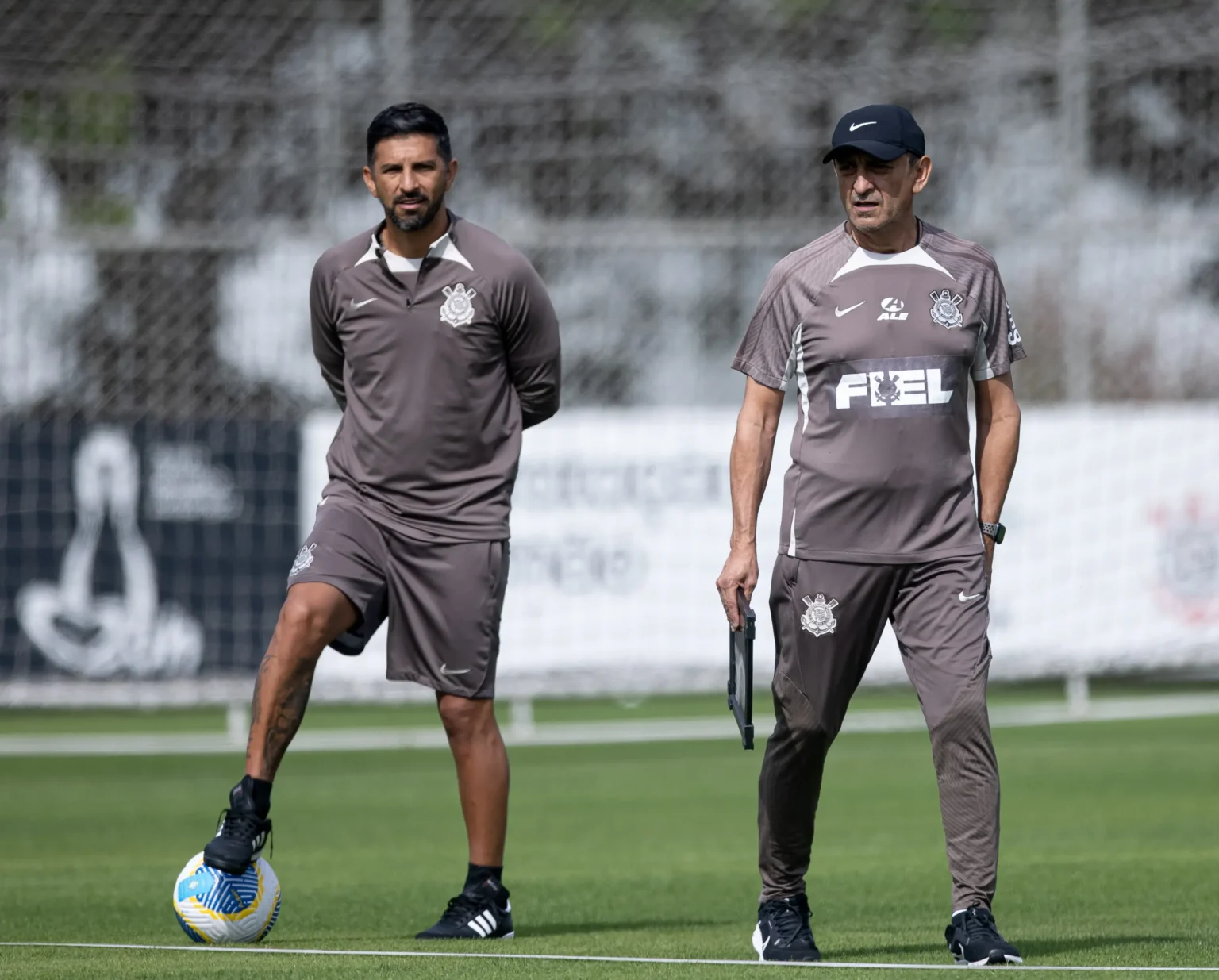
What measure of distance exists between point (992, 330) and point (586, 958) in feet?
6.79

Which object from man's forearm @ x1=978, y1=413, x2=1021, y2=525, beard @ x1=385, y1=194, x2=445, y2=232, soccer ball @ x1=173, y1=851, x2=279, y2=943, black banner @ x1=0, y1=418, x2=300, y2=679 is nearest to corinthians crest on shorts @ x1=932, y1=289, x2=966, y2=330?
man's forearm @ x1=978, y1=413, x2=1021, y2=525

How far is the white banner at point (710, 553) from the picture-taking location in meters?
16.9

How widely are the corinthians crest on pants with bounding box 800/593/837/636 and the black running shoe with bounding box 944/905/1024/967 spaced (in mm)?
853

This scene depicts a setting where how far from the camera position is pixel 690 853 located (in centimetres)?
982

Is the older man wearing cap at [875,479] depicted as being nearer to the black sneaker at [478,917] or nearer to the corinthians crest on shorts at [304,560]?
the black sneaker at [478,917]

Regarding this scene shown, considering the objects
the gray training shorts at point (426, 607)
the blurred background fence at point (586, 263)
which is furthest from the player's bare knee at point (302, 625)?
the blurred background fence at point (586, 263)

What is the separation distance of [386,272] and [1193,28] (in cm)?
1477

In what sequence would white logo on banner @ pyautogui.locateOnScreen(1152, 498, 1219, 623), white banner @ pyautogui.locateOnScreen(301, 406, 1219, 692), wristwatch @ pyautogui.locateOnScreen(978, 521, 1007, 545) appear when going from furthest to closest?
white logo on banner @ pyautogui.locateOnScreen(1152, 498, 1219, 623), white banner @ pyautogui.locateOnScreen(301, 406, 1219, 692), wristwatch @ pyautogui.locateOnScreen(978, 521, 1007, 545)

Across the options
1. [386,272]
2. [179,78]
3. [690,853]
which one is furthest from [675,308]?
[386,272]

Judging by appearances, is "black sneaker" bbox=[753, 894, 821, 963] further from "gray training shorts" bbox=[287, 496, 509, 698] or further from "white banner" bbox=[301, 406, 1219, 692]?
"white banner" bbox=[301, 406, 1219, 692]

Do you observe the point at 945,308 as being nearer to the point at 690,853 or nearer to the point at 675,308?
the point at 690,853

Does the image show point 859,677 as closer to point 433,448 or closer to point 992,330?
point 992,330

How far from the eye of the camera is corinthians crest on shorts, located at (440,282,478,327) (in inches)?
275

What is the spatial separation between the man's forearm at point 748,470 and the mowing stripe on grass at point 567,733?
993 cm
